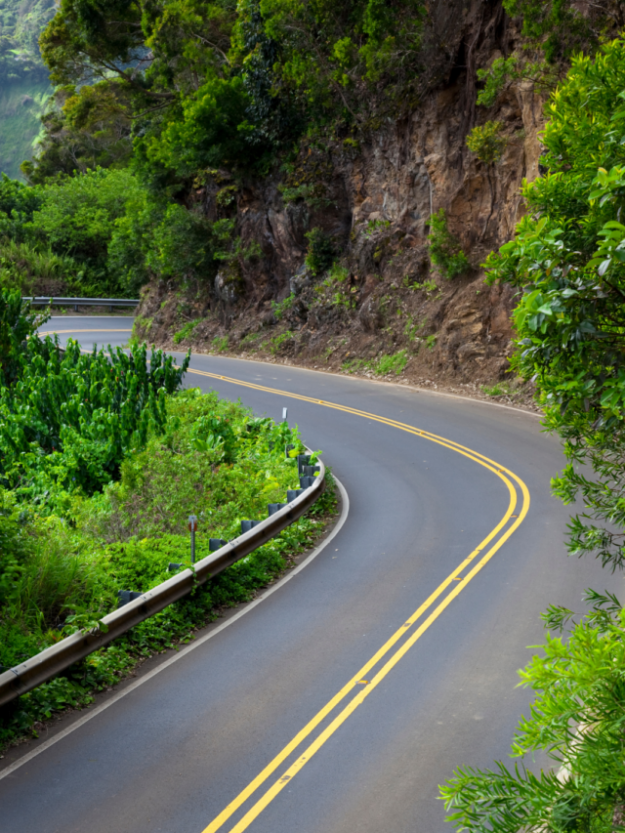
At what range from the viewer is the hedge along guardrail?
7.24 meters

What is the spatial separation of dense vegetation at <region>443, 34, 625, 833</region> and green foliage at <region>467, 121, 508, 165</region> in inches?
814

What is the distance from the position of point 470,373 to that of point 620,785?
23185 mm

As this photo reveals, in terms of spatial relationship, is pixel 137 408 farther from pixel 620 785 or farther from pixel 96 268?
pixel 96 268

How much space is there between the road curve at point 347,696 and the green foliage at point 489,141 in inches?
558

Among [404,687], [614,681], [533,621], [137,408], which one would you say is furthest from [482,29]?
[614,681]

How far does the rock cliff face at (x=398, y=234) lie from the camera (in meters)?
25.5

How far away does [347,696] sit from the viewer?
7.78 metres

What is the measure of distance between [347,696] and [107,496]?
694 cm

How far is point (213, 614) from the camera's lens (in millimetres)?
9992

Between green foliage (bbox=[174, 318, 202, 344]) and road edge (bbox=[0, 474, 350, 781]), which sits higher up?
green foliage (bbox=[174, 318, 202, 344])

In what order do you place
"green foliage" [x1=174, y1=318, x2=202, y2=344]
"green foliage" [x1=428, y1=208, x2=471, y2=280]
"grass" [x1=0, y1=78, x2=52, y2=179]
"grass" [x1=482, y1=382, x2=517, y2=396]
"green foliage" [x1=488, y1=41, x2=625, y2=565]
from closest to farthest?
"green foliage" [x1=488, y1=41, x2=625, y2=565], "grass" [x1=482, y1=382, x2=517, y2=396], "green foliage" [x1=428, y1=208, x2=471, y2=280], "green foliage" [x1=174, y1=318, x2=202, y2=344], "grass" [x1=0, y1=78, x2=52, y2=179]

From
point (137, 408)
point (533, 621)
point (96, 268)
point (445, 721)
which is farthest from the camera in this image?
point (96, 268)

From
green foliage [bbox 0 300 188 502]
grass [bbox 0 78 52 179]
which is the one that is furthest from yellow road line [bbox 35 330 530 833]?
grass [bbox 0 78 52 179]

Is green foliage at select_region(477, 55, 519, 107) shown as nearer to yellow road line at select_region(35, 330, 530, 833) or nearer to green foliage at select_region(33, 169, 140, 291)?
yellow road line at select_region(35, 330, 530, 833)
